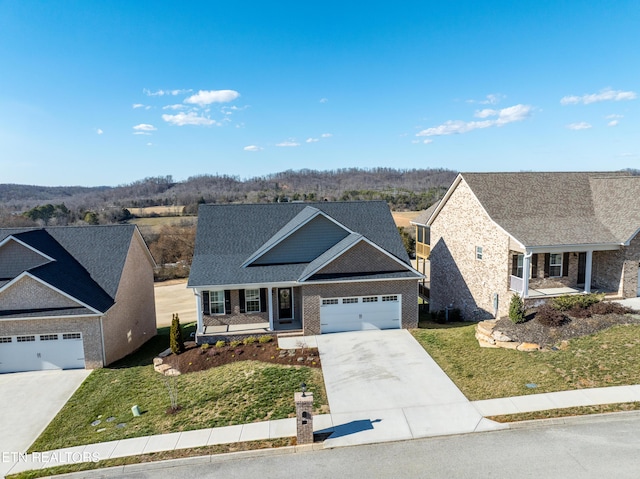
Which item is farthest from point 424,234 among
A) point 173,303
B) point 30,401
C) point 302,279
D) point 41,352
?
point 173,303

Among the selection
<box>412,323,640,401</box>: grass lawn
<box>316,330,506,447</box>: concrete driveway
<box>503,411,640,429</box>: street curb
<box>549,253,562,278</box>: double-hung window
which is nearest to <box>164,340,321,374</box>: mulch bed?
<box>316,330,506,447</box>: concrete driveway

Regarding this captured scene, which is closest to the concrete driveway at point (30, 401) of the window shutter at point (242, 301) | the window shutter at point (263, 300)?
the window shutter at point (242, 301)

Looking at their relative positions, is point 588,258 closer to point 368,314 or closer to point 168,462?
point 368,314

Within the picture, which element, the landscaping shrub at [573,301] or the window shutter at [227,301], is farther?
the window shutter at [227,301]

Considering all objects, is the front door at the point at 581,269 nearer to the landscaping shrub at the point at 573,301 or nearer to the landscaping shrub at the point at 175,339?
the landscaping shrub at the point at 573,301

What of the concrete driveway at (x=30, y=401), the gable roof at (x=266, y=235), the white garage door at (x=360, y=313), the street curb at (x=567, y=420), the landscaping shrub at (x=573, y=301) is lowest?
the concrete driveway at (x=30, y=401)

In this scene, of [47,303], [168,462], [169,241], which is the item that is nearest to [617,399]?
[168,462]

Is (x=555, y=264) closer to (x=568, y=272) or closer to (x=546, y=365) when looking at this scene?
(x=568, y=272)
